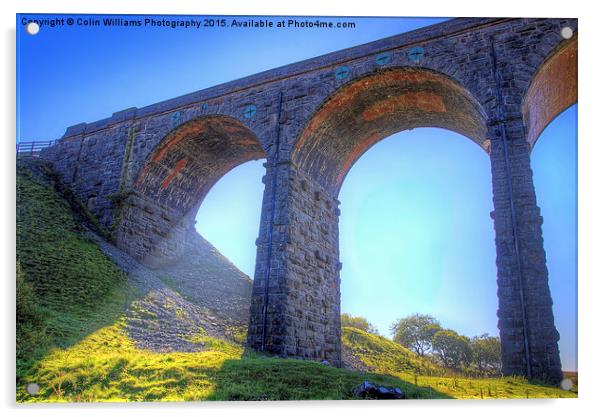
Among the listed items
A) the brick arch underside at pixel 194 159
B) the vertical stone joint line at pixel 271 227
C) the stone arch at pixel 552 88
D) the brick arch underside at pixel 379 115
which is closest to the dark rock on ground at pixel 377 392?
the vertical stone joint line at pixel 271 227

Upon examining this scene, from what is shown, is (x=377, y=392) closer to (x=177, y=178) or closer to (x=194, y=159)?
(x=194, y=159)

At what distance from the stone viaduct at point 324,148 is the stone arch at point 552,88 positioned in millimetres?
33

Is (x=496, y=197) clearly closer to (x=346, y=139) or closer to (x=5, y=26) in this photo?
(x=346, y=139)

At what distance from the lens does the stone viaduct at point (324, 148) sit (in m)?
10.3

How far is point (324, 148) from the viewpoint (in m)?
15.4

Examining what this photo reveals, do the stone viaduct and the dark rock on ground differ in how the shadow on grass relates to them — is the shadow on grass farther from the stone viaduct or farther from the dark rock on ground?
the stone viaduct

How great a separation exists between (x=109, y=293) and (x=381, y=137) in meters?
9.29

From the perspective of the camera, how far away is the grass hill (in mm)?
8211

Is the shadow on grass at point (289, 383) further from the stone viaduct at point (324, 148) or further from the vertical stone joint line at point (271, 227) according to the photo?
the vertical stone joint line at point (271, 227)

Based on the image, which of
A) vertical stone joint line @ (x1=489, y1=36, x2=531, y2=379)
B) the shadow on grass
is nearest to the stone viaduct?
vertical stone joint line @ (x1=489, y1=36, x2=531, y2=379)

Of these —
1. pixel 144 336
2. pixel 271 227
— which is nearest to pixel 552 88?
pixel 271 227

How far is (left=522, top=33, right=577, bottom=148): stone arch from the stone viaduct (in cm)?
3

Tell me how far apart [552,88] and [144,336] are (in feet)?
37.0

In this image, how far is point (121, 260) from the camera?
15875 mm
